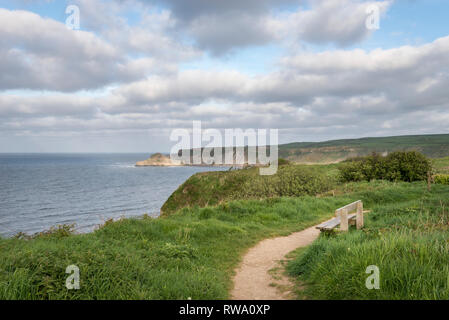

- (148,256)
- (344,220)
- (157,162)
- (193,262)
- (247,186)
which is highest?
(344,220)

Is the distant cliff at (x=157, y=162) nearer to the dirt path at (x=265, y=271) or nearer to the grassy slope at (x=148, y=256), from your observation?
the grassy slope at (x=148, y=256)

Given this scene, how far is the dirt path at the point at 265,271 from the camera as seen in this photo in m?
5.21

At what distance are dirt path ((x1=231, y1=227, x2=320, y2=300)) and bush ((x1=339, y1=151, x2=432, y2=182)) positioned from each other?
13.9 metres

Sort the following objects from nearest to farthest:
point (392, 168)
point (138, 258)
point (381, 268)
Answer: point (381, 268)
point (138, 258)
point (392, 168)

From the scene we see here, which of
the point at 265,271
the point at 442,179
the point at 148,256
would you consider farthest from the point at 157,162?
the point at 265,271

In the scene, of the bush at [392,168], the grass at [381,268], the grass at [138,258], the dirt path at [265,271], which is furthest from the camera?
the bush at [392,168]

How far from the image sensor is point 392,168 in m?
20.8

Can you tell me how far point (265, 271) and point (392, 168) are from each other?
1834 centimetres

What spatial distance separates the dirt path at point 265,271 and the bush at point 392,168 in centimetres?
1392

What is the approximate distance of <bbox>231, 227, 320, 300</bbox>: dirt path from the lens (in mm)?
5211

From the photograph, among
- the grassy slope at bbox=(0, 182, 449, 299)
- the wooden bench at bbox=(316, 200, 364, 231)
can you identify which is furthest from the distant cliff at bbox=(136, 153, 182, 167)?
the wooden bench at bbox=(316, 200, 364, 231)

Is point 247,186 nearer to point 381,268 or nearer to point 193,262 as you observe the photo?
point 193,262

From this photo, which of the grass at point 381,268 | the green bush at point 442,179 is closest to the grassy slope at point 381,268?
the grass at point 381,268
